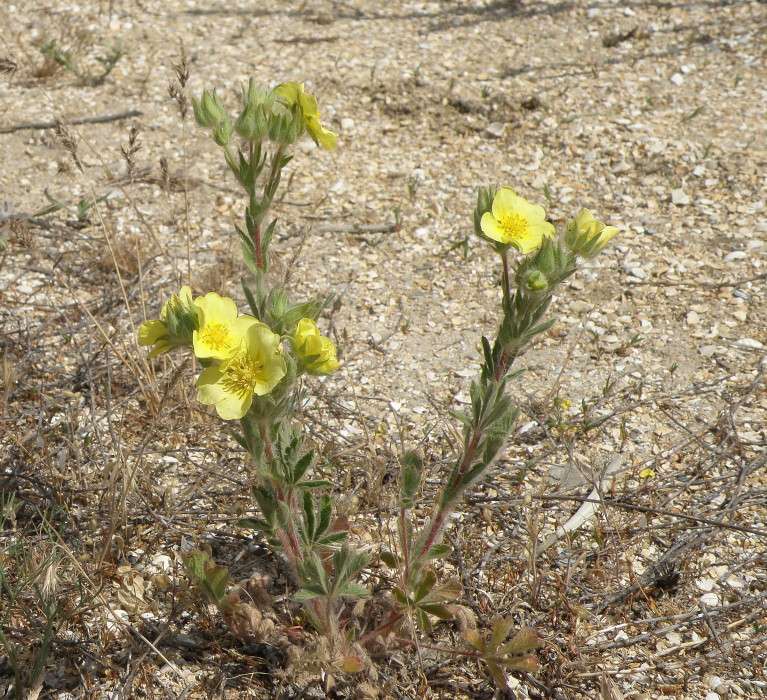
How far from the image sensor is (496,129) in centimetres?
459

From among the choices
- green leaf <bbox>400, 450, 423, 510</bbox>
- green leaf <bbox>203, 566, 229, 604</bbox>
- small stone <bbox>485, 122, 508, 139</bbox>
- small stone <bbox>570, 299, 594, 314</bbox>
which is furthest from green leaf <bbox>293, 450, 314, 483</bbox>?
small stone <bbox>485, 122, 508, 139</bbox>

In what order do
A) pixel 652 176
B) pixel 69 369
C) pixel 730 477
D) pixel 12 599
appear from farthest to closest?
pixel 652 176 → pixel 69 369 → pixel 730 477 → pixel 12 599

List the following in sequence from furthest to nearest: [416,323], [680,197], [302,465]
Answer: [680,197], [416,323], [302,465]

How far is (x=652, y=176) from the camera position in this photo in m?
4.24

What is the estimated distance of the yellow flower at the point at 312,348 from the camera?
1.72 metres

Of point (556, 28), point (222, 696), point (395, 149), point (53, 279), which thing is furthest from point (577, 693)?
point (556, 28)

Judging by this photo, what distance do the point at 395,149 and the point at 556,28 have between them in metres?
1.79

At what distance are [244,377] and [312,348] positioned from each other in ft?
0.60

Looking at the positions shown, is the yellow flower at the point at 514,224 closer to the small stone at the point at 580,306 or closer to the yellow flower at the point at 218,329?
the yellow flower at the point at 218,329

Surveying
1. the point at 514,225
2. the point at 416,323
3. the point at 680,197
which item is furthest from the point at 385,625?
the point at 680,197

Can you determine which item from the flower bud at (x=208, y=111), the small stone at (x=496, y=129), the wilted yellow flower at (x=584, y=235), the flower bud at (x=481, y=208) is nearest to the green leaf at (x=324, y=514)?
the flower bud at (x=481, y=208)

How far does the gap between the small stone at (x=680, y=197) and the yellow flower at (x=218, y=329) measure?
3.12 metres

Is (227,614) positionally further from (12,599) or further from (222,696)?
(12,599)

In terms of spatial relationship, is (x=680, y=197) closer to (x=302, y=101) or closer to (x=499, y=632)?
(x=302, y=101)
